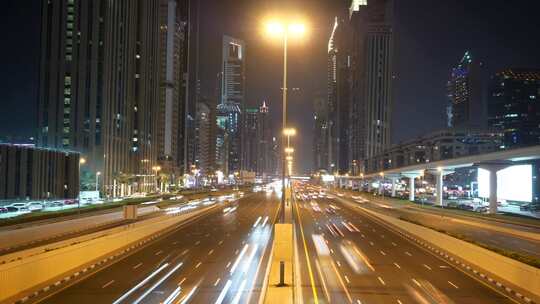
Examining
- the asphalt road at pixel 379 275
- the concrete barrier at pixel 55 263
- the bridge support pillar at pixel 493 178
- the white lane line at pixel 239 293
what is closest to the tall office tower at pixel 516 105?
the bridge support pillar at pixel 493 178

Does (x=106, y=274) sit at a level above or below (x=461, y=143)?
below

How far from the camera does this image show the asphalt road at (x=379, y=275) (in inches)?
861

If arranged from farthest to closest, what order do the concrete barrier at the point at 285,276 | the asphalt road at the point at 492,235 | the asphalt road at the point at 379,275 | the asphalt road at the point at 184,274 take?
the asphalt road at the point at 492,235 < the asphalt road at the point at 379,275 < the asphalt road at the point at 184,274 < the concrete barrier at the point at 285,276

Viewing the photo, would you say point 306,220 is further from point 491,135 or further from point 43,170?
point 491,135

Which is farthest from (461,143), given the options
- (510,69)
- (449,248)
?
(449,248)

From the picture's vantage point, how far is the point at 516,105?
182 m

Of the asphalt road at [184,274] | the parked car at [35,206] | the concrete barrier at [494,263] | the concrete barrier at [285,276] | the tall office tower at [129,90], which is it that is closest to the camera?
the concrete barrier at [285,276]

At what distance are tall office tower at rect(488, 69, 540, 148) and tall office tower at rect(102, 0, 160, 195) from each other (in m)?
114

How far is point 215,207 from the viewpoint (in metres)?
88.1

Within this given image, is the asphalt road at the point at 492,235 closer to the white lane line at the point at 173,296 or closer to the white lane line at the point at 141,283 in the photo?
the white lane line at the point at 173,296

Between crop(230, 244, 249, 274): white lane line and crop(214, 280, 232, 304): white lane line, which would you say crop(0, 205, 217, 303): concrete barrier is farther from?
crop(230, 244, 249, 274): white lane line

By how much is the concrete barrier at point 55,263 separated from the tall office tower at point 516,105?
527ft

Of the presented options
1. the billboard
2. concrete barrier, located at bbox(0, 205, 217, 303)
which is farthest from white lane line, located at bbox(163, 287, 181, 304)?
the billboard

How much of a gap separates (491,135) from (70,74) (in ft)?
425
